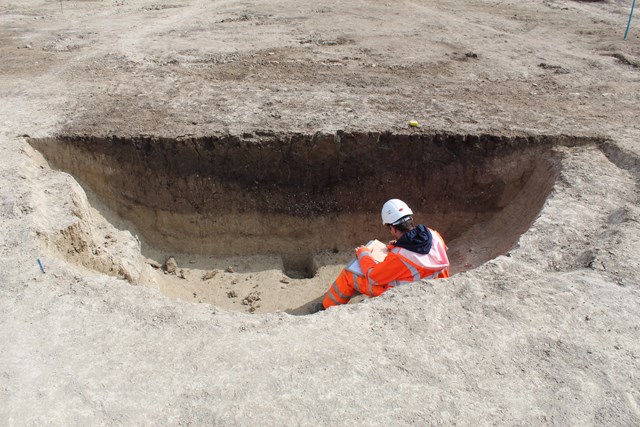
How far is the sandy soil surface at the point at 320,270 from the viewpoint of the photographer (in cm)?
302

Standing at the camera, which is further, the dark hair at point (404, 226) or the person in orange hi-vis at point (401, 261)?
the dark hair at point (404, 226)

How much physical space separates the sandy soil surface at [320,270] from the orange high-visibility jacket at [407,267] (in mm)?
376

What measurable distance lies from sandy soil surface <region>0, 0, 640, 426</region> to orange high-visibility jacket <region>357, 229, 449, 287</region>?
376 millimetres

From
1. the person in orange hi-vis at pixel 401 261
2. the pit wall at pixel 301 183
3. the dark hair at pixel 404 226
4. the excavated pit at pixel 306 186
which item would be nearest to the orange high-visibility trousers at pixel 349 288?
the person in orange hi-vis at pixel 401 261

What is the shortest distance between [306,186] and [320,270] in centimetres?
115

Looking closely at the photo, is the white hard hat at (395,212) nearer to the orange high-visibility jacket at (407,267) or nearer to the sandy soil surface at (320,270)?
the orange high-visibility jacket at (407,267)

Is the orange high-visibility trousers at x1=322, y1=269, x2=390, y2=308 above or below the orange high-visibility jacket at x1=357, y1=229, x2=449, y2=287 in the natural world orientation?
below

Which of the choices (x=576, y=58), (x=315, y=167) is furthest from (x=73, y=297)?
(x=576, y=58)

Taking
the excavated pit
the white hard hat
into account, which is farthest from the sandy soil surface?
the white hard hat

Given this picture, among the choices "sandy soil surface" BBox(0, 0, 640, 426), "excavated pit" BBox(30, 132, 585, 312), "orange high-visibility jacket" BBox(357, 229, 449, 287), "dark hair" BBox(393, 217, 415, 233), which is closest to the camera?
"sandy soil surface" BBox(0, 0, 640, 426)

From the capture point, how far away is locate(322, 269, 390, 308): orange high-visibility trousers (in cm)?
445

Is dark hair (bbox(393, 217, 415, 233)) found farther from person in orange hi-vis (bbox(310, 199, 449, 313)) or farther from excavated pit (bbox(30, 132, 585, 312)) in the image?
excavated pit (bbox(30, 132, 585, 312))

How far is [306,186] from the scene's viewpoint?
662 cm

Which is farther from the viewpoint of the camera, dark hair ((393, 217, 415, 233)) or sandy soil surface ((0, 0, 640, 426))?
dark hair ((393, 217, 415, 233))
